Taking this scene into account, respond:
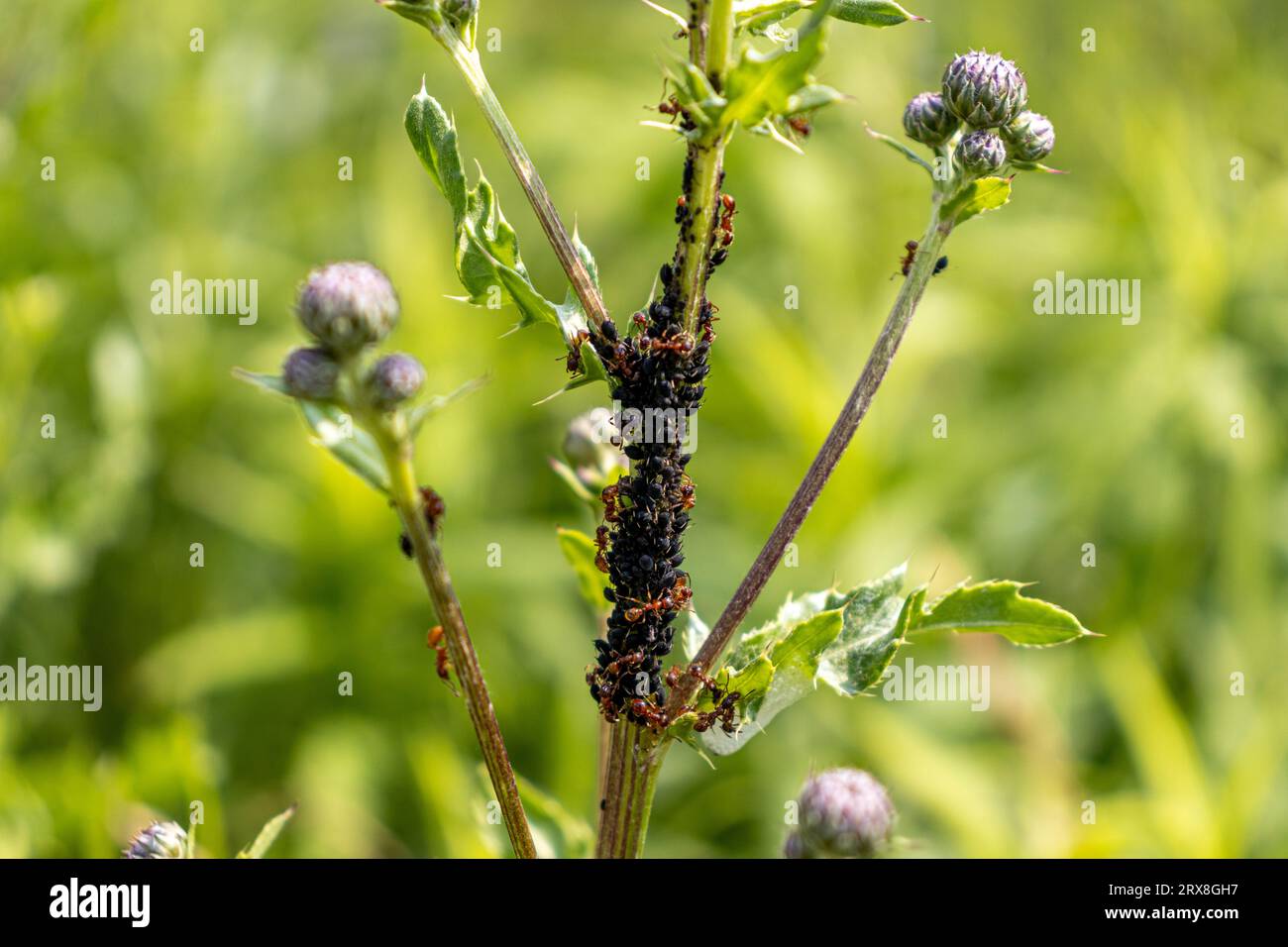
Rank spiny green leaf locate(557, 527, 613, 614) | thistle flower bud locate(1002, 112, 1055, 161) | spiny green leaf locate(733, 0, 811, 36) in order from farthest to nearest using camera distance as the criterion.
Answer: spiny green leaf locate(557, 527, 613, 614) → thistle flower bud locate(1002, 112, 1055, 161) → spiny green leaf locate(733, 0, 811, 36)

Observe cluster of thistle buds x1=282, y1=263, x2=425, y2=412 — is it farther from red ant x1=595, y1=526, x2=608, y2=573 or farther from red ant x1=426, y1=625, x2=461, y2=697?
red ant x1=595, y1=526, x2=608, y2=573

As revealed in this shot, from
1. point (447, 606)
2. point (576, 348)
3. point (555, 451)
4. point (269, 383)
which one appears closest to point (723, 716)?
point (447, 606)

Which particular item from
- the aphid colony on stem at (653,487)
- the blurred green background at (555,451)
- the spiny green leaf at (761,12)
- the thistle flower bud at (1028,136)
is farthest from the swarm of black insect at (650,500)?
the blurred green background at (555,451)

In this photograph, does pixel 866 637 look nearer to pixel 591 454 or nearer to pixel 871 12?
pixel 591 454

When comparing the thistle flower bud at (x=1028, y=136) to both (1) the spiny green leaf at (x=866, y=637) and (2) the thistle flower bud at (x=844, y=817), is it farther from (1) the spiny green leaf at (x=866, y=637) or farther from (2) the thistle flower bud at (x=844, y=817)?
(2) the thistle flower bud at (x=844, y=817)

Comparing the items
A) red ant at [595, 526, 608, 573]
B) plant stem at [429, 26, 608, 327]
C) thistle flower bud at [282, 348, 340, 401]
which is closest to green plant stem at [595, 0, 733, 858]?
plant stem at [429, 26, 608, 327]

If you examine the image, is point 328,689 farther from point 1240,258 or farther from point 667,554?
point 1240,258

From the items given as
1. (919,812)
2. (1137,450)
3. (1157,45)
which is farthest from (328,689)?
(1157,45)
